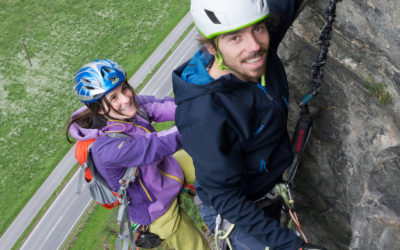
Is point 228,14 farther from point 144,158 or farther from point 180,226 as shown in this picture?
point 180,226

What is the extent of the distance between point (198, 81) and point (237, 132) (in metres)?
0.76

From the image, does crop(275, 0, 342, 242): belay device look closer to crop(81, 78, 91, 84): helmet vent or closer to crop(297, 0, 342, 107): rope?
crop(297, 0, 342, 107): rope

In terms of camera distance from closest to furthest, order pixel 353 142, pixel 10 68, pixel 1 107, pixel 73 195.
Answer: pixel 353 142 < pixel 73 195 < pixel 1 107 < pixel 10 68

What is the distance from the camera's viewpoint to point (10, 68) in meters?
40.9

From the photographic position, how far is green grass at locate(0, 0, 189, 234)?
32.6 metres

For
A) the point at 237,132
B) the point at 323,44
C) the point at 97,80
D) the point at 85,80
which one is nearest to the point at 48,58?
the point at 85,80

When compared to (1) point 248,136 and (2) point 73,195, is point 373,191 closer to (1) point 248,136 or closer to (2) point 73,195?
(1) point 248,136

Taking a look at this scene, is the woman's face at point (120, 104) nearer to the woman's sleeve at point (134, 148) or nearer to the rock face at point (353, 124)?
the woman's sleeve at point (134, 148)

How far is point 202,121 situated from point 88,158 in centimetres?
306

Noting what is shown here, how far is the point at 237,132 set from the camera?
183 inches

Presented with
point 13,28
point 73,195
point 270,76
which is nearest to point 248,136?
point 270,76

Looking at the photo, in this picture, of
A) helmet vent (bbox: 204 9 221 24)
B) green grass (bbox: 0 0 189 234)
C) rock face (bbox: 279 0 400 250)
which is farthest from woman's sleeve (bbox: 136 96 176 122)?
green grass (bbox: 0 0 189 234)

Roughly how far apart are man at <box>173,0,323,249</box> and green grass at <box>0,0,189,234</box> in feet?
92.0

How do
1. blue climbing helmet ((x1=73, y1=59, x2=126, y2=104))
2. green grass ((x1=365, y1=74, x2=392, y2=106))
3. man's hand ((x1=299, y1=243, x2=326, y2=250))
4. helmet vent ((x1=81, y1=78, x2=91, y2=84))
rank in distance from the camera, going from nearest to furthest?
man's hand ((x1=299, y1=243, x2=326, y2=250))
green grass ((x1=365, y1=74, x2=392, y2=106))
blue climbing helmet ((x1=73, y1=59, x2=126, y2=104))
helmet vent ((x1=81, y1=78, x2=91, y2=84))
